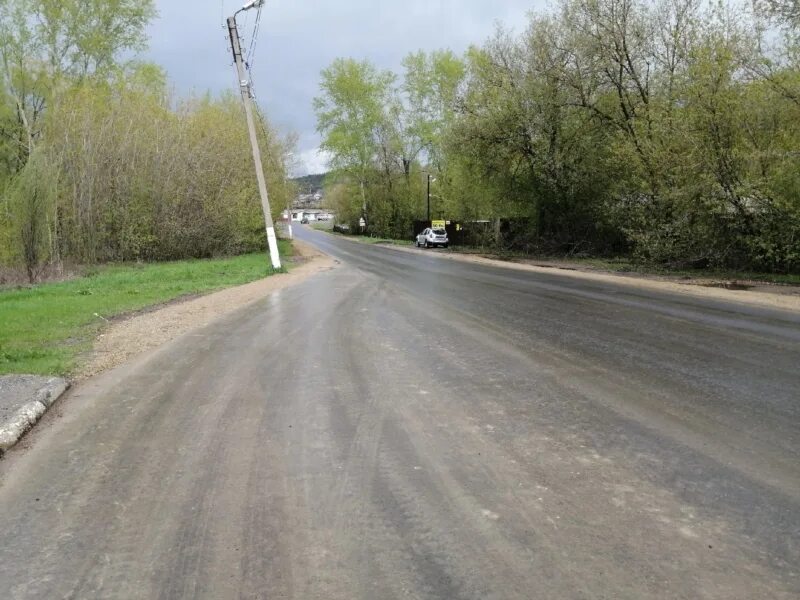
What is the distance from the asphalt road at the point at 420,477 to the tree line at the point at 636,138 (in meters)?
12.8

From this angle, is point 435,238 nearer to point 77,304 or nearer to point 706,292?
point 706,292

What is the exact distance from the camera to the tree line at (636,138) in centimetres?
1819

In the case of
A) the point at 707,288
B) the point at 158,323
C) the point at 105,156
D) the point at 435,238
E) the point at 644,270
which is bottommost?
the point at 707,288

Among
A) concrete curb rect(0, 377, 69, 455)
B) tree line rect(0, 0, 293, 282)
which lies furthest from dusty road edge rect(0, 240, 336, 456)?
tree line rect(0, 0, 293, 282)

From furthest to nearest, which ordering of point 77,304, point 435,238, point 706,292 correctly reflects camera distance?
1. point 435,238
2. point 706,292
3. point 77,304

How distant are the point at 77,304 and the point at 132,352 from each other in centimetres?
562

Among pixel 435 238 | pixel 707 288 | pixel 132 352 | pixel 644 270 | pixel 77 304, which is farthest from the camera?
pixel 435 238

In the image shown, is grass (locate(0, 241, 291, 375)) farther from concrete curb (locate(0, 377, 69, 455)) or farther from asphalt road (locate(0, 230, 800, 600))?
asphalt road (locate(0, 230, 800, 600))

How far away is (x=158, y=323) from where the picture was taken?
11.4 metres

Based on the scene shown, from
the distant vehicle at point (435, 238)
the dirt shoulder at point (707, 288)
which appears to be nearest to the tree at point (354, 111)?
the distant vehicle at point (435, 238)

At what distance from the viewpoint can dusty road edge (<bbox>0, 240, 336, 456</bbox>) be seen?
542 cm

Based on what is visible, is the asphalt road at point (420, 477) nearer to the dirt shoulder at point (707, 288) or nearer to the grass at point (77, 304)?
the grass at point (77, 304)

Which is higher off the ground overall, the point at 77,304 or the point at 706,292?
the point at 77,304

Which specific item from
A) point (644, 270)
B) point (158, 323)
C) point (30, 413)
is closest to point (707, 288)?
point (644, 270)
